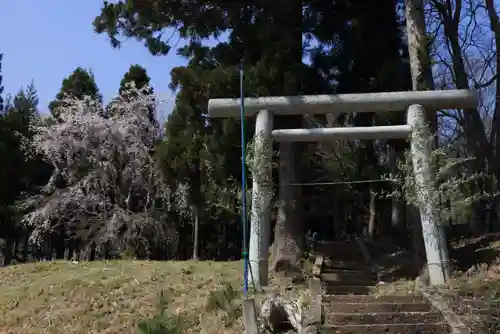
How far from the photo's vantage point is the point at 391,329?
681cm

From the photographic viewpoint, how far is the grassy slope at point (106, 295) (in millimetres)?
10336

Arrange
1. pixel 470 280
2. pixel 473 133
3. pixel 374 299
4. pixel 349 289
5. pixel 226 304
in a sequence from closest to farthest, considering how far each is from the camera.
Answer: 1. pixel 374 299
2. pixel 226 304
3. pixel 470 280
4. pixel 349 289
5. pixel 473 133

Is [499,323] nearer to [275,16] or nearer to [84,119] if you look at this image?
[275,16]

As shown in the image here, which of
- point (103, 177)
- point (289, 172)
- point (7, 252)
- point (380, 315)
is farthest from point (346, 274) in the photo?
point (7, 252)

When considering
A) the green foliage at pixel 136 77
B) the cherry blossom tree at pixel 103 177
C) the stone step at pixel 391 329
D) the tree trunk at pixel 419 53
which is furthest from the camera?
the green foliage at pixel 136 77

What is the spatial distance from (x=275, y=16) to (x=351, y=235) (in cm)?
1368

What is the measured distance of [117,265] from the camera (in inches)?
528

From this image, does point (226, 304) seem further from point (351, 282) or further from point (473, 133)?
point (473, 133)

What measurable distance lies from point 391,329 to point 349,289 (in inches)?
157

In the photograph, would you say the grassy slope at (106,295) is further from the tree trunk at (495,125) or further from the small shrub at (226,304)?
the tree trunk at (495,125)

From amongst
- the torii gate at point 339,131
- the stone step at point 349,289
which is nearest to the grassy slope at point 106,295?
the torii gate at point 339,131

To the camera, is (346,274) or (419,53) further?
(346,274)

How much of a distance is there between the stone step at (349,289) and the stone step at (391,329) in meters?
3.49

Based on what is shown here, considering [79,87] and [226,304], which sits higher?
[79,87]
